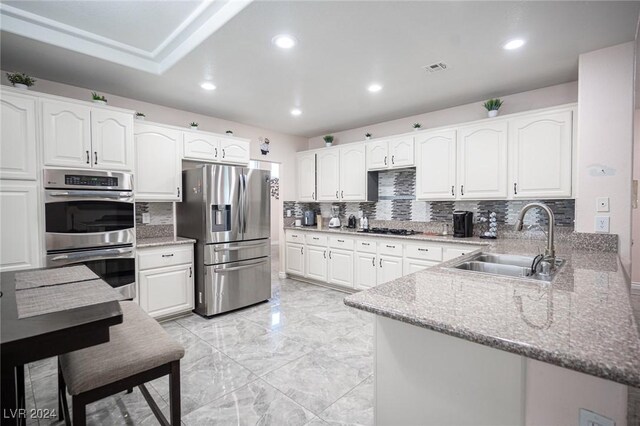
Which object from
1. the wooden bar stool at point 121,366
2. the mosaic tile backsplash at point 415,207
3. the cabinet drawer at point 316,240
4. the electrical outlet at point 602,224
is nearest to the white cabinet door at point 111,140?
the wooden bar stool at point 121,366

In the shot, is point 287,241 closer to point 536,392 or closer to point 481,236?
point 481,236

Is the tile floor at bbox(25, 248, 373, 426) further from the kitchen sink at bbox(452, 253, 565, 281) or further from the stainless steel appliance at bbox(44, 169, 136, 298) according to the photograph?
the kitchen sink at bbox(452, 253, 565, 281)

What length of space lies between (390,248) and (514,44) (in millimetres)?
2368

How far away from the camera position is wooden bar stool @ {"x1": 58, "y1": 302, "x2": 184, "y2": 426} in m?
1.26

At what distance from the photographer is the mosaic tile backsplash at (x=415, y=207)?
3.19 m

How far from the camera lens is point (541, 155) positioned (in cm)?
298

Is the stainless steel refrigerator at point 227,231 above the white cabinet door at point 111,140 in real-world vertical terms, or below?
below

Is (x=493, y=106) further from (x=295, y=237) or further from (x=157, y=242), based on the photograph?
(x=157, y=242)

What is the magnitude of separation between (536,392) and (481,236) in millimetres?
2877

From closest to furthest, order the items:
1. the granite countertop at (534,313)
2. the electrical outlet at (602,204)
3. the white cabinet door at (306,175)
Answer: the granite countertop at (534,313), the electrical outlet at (602,204), the white cabinet door at (306,175)

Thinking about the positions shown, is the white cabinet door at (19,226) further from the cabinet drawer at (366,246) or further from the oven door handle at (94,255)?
the cabinet drawer at (366,246)

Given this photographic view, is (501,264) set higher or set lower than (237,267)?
higher

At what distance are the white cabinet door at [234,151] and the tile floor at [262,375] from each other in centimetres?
200

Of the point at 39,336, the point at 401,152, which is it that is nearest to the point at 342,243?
the point at 401,152
